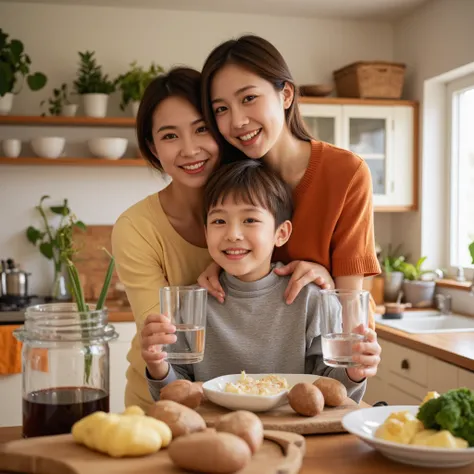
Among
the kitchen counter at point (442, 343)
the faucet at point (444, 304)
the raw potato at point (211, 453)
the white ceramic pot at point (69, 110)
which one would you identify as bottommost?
the kitchen counter at point (442, 343)

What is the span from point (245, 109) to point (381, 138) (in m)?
2.83

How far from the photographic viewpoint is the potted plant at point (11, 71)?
4.06m

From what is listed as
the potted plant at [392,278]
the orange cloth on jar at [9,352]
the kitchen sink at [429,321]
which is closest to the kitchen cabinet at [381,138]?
the potted plant at [392,278]

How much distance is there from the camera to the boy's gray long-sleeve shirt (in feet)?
5.32

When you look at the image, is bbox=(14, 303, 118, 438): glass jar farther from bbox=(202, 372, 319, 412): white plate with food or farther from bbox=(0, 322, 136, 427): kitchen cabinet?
bbox=(0, 322, 136, 427): kitchen cabinet

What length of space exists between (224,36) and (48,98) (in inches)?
43.8

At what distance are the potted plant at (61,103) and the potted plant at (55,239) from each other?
0.50 m

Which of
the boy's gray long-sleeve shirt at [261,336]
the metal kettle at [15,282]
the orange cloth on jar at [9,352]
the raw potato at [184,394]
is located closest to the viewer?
the raw potato at [184,394]

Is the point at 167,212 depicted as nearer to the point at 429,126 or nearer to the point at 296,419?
the point at 296,419

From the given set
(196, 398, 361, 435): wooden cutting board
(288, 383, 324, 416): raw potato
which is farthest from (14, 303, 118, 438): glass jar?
(288, 383, 324, 416): raw potato

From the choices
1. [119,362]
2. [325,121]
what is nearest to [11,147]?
[119,362]

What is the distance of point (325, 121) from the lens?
4371mm

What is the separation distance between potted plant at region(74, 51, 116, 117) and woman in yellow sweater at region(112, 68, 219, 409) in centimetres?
234

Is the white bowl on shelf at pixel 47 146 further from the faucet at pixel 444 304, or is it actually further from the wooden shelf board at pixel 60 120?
the faucet at pixel 444 304
